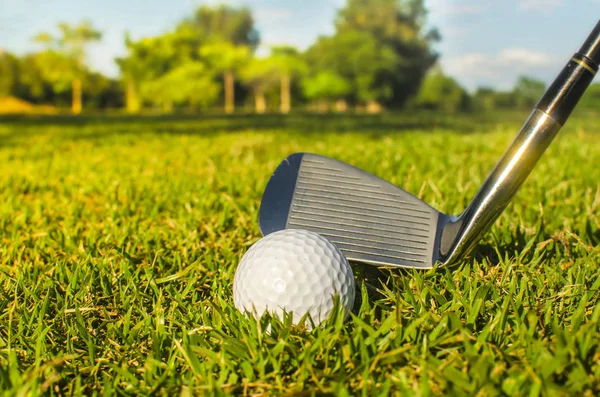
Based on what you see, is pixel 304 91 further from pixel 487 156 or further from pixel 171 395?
pixel 171 395

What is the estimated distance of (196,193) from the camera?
296 centimetres

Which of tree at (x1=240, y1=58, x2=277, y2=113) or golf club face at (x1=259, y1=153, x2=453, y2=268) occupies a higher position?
tree at (x1=240, y1=58, x2=277, y2=113)

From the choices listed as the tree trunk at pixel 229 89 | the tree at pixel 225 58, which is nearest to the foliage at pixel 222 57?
the tree at pixel 225 58

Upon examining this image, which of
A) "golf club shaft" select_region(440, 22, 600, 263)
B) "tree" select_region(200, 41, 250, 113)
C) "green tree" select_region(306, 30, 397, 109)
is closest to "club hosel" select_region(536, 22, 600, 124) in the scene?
"golf club shaft" select_region(440, 22, 600, 263)

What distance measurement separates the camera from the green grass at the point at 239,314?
1.15 meters

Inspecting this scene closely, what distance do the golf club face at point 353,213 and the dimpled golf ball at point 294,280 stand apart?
222 millimetres

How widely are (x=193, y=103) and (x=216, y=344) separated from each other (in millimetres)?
36020

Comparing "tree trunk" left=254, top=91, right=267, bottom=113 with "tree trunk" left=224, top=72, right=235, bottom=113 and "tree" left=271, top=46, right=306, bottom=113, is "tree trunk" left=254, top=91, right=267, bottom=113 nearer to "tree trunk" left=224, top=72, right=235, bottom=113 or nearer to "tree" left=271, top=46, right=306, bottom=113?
"tree" left=271, top=46, right=306, bottom=113

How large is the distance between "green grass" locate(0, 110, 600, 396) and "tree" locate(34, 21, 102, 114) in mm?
34003

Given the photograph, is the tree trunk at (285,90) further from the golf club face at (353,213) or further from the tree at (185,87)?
the golf club face at (353,213)

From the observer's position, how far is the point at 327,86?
38594 millimetres

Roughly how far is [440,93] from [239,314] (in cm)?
5333

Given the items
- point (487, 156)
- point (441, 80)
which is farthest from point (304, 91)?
point (487, 156)

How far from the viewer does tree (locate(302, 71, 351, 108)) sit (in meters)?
38.4
